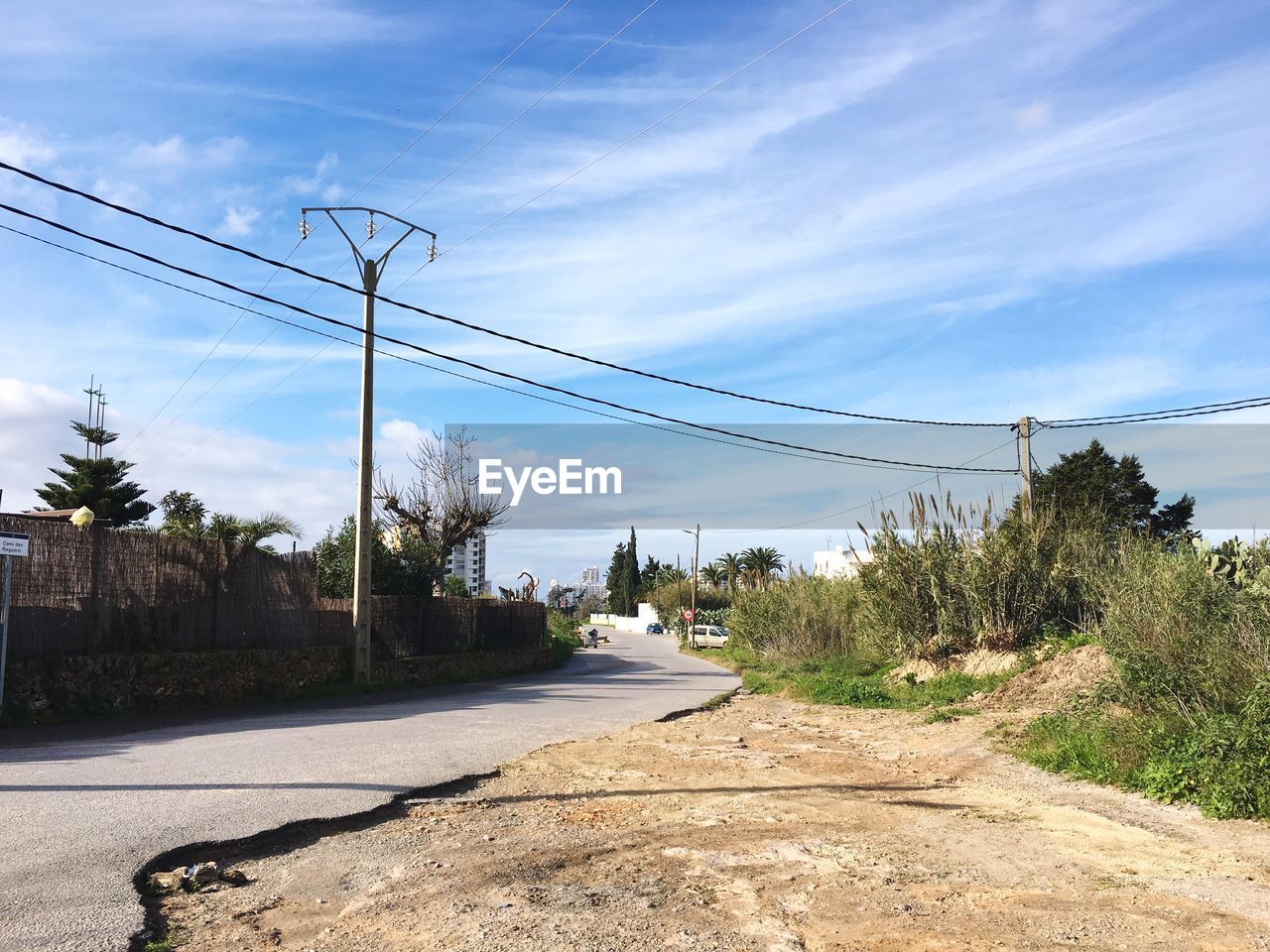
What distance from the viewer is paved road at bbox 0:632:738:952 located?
6.04 m

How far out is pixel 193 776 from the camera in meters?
9.96

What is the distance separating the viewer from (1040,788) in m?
10.2

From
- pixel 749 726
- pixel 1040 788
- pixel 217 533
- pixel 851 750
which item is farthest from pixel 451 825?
pixel 217 533

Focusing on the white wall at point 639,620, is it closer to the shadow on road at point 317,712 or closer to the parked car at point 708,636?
the parked car at point 708,636

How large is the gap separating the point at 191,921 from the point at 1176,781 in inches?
329

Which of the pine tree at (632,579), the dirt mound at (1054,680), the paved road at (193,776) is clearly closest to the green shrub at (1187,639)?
the dirt mound at (1054,680)

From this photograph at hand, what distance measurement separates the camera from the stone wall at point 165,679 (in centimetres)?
1429

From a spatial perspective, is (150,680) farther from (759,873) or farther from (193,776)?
(759,873)

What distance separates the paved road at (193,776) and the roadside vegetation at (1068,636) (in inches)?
218

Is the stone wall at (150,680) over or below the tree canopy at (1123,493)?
below

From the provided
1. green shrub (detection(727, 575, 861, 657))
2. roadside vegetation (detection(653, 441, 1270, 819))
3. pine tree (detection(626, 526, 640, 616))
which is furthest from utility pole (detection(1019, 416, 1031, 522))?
pine tree (detection(626, 526, 640, 616))

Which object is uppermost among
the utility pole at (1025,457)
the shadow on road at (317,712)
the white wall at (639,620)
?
the utility pole at (1025,457)

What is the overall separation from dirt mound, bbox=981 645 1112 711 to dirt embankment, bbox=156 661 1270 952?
5.54 meters

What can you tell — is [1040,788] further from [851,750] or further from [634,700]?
[634,700]
